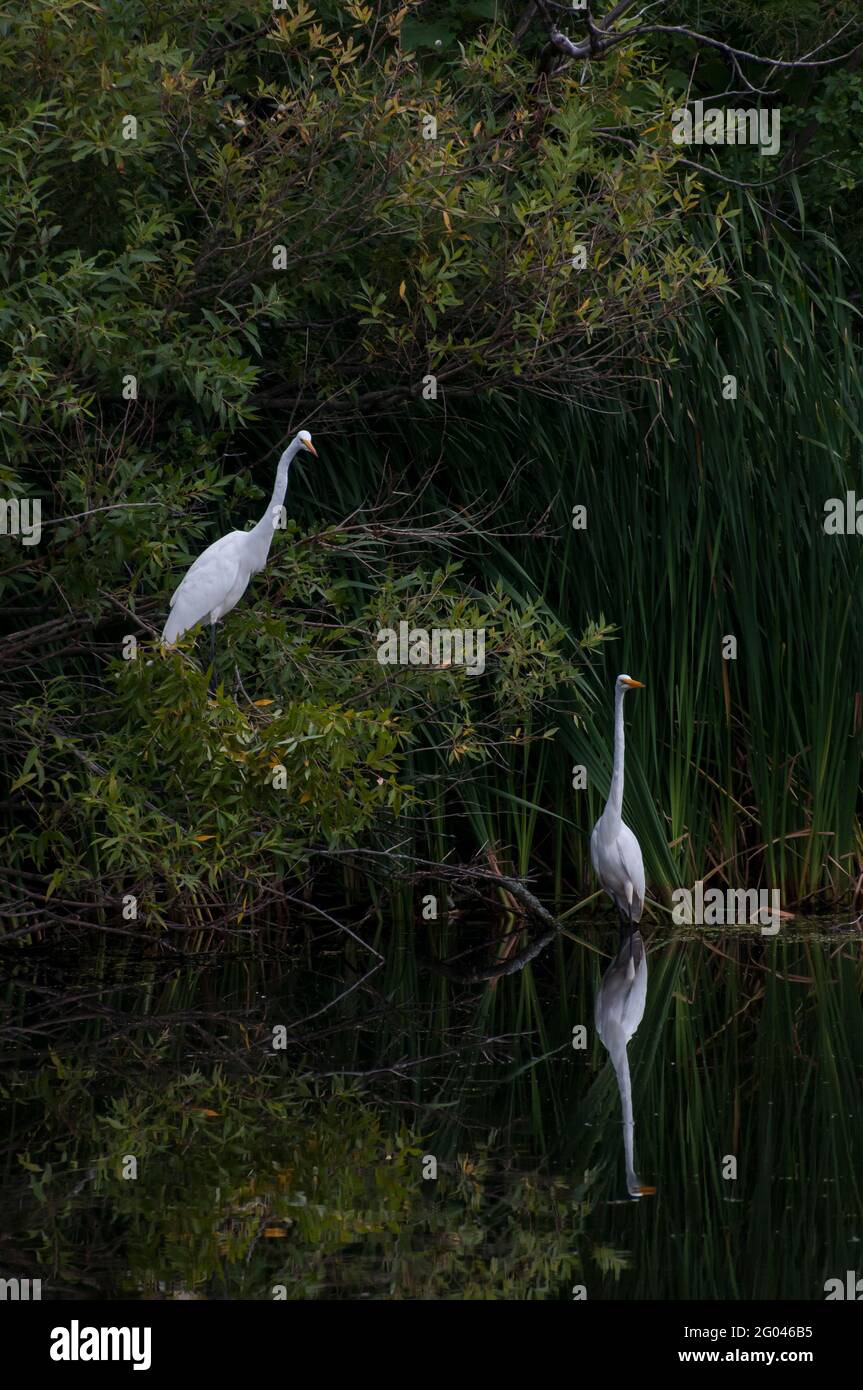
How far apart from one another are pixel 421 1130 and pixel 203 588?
8.48ft

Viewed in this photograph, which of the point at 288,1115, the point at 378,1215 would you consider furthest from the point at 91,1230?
the point at 288,1115

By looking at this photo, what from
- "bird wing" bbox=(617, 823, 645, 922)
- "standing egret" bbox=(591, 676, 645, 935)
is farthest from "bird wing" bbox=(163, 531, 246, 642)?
"bird wing" bbox=(617, 823, 645, 922)

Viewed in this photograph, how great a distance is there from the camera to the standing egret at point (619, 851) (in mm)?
7402

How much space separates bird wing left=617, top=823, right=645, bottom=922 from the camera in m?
7.38

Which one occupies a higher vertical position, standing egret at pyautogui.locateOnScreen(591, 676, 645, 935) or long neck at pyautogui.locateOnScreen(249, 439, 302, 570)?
long neck at pyautogui.locateOnScreen(249, 439, 302, 570)

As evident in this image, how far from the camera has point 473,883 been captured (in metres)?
8.41

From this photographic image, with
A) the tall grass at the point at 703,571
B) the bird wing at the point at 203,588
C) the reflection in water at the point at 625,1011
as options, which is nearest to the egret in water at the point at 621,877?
the reflection in water at the point at 625,1011

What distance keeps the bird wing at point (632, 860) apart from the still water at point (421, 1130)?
0.35m

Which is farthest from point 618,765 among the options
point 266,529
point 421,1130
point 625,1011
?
point 421,1130

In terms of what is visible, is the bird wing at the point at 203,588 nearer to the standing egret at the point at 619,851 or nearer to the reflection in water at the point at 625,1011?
the standing egret at the point at 619,851

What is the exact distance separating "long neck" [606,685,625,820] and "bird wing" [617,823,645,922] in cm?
9

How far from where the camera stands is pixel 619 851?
7.39m

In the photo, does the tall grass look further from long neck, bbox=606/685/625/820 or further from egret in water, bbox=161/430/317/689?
egret in water, bbox=161/430/317/689

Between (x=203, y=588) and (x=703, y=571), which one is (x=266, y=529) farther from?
(x=703, y=571)
